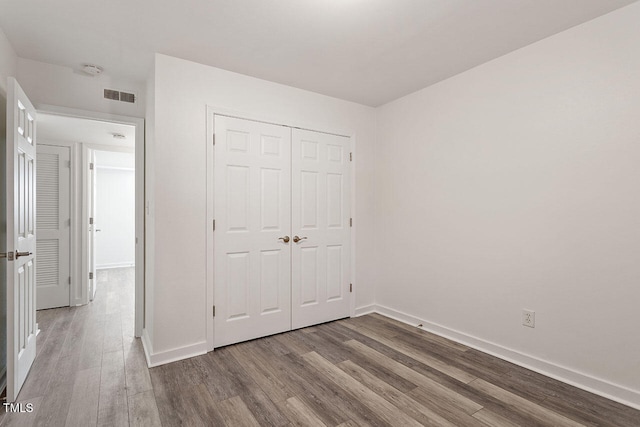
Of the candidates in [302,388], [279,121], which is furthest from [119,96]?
[302,388]

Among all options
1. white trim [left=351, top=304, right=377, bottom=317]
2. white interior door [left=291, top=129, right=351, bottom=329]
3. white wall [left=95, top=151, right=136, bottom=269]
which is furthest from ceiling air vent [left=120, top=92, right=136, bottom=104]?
white wall [left=95, top=151, right=136, bottom=269]

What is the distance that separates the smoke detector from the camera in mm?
2771

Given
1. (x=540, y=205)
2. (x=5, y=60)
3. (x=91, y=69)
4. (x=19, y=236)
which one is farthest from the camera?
(x=91, y=69)

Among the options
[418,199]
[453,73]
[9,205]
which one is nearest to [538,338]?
[418,199]

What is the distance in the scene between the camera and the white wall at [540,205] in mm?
2088

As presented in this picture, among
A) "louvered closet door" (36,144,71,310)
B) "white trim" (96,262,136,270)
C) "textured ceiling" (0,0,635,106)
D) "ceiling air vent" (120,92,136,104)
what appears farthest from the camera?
"white trim" (96,262,136,270)

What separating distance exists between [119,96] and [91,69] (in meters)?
0.31

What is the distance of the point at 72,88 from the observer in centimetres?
286

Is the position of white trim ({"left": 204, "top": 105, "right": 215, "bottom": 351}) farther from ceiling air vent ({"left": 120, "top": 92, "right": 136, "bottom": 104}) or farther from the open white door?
the open white door

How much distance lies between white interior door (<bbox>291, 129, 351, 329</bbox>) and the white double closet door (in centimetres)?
1

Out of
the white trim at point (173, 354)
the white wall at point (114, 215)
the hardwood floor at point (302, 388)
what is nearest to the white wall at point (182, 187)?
the white trim at point (173, 354)

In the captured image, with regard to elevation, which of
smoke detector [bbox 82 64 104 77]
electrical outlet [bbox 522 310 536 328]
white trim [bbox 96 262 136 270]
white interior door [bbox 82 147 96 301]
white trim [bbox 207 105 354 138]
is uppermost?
smoke detector [bbox 82 64 104 77]

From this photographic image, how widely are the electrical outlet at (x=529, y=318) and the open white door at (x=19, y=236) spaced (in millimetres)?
3611

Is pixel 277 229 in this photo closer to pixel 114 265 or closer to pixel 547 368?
pixel 547 368
